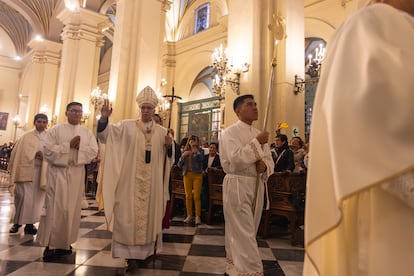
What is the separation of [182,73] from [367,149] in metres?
16.4

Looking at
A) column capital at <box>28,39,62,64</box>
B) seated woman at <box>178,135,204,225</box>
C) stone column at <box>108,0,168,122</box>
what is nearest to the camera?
seated woman at <box>178,135,204,225</box>

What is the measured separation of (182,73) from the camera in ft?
55.1

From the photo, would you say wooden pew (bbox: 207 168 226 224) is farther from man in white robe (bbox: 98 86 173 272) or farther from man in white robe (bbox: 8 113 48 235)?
man in white robe (bbox: 8 113 48 235)

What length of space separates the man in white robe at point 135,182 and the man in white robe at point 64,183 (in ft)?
2.15

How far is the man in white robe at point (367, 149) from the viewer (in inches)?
33.6

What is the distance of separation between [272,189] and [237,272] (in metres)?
2.32

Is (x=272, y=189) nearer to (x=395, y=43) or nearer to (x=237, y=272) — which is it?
(x=237, y=272)

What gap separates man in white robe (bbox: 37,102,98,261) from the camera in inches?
139

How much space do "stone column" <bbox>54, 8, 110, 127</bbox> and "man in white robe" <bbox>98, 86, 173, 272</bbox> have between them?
9353 mm

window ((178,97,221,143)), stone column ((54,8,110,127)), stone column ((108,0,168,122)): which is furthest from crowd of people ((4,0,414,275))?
window ((178,97,221,143))

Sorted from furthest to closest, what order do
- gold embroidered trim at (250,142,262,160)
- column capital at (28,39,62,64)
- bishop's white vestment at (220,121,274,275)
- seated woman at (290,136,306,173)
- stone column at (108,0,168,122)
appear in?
1. column capital at (28,39,62,64)
2. stone column at (108,0,168,122)
3. seated woman at (290,136,306,173)
4. gold embroidered trim at (250,142,262,160)
5. bishop's white vestment at (220,121,274,275)

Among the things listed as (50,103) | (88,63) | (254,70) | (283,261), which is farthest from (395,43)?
(50,103)

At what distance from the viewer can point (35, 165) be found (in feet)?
14.8

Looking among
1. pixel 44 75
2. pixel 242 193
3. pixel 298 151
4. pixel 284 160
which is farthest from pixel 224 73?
pixel 44 75
